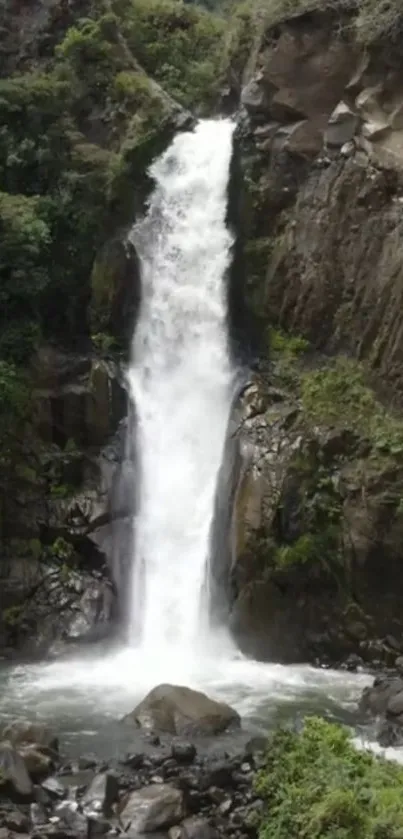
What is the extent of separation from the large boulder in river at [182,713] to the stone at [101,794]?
1.95 m

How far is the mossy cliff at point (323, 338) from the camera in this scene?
56.0ft

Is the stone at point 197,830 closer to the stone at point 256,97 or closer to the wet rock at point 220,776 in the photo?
the wet rock at point 220,776

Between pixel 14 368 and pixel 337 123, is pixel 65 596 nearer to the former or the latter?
pixel 14 368

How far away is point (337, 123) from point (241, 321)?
4.94 meters

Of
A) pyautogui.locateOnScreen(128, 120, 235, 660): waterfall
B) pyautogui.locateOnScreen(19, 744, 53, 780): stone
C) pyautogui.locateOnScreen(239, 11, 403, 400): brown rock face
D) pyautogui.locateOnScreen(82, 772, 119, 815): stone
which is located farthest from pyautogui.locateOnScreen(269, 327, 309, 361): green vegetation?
pyautogui.locateOnScreen(82, 772, 119, 815): stone

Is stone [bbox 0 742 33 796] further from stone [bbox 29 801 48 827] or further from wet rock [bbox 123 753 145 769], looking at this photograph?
wet rock [bbox 123 753 145 769]

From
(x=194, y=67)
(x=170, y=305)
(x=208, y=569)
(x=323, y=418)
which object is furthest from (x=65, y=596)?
(x=194, y=67)

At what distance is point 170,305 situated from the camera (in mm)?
21969

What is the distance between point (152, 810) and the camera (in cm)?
1034

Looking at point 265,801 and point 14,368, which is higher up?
point 14,368

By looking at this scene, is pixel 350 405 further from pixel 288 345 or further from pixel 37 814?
pixel 37 814

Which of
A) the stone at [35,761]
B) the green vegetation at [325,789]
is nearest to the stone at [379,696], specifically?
the green vegetation at [325,789]

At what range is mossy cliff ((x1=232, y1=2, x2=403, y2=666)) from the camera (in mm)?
17078

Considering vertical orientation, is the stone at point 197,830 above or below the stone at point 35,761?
below
